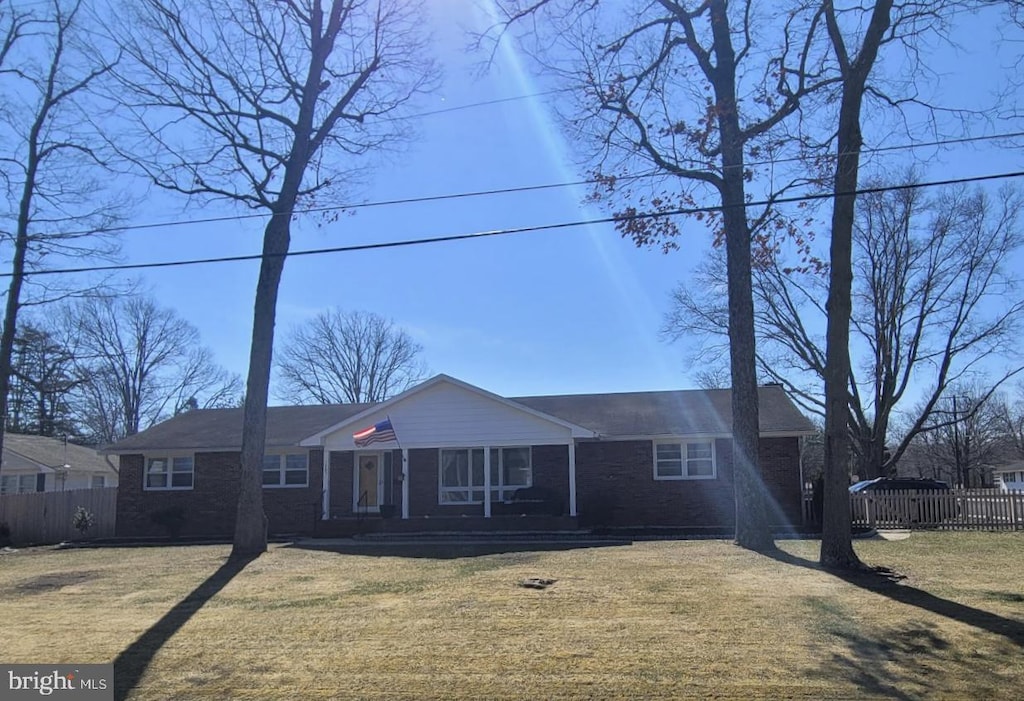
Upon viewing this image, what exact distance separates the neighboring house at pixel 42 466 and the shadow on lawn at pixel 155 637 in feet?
91.8

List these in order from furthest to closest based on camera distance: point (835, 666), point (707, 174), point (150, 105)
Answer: point (150, 105) < point (707, 174) < point (835, 666)

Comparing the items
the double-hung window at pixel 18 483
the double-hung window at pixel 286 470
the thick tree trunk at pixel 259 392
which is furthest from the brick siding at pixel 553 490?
the double-hung window at pixel 18 483

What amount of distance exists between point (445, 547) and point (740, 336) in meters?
7.79

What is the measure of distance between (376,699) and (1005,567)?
1106 centimetres

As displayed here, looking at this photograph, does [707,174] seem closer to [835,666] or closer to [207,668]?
[835,666]

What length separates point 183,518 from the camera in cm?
2545

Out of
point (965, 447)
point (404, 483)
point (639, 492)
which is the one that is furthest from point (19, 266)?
point (965, 447)

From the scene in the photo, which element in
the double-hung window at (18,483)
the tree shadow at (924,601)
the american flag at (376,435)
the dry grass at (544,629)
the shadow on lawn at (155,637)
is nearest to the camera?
the dry grass at (544,629)

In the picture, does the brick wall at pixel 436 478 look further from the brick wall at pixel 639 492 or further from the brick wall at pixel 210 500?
the brick wall at pixel 210 500

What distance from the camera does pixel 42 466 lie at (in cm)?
3862

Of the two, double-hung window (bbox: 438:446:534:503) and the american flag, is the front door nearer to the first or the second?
double-hung window (bbox: 438:446:534:503)

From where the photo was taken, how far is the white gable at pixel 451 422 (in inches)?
914

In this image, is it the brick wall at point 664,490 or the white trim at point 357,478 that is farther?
the white trim at point 357,478

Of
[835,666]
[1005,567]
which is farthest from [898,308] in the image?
[835,666]
